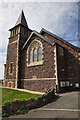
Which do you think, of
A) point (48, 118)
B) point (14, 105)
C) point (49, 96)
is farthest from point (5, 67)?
point (48, 118)

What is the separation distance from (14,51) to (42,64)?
8129 mm

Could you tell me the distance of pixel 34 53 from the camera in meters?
23.7

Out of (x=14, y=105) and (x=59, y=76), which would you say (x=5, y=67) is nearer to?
(x=59, y=76)

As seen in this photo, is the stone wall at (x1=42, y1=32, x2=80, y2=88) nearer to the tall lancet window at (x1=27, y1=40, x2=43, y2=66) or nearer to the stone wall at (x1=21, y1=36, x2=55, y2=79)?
the stone wall at (x1=21, y1=36, x2=55, y2=79)

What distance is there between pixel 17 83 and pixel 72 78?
9.31 meters

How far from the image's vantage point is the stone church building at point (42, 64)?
20266 millimetres

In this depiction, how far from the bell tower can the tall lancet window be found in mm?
2424

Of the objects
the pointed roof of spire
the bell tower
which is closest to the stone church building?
the bell tower

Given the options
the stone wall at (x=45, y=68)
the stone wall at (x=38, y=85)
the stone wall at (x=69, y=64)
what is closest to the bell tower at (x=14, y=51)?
the stone wall at (x=38, y=85)

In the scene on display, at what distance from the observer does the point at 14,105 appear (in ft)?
36.4

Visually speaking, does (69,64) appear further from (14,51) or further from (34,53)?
(14,51)

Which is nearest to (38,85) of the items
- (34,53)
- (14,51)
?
(34,53)

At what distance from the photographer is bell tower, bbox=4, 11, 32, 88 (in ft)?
83.5

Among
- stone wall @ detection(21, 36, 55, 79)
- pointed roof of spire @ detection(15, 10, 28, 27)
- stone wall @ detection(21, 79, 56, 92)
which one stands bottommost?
stone wall @ detection(21, 79, 56, 92)
